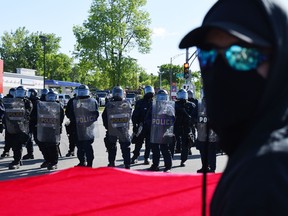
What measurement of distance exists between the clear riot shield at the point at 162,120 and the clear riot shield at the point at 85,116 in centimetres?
141

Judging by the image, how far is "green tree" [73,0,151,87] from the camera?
45688 mm

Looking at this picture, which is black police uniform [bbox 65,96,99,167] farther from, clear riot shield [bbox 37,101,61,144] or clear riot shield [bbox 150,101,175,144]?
clear riot shield [bbox 150,101,175,144]

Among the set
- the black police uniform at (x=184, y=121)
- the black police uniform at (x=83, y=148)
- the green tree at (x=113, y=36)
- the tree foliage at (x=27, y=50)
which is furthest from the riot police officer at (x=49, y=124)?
the tree foliage at (x=27, y=50)

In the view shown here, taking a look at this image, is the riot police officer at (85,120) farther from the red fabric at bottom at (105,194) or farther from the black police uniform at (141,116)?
the red fabric at bottom at (105,194)

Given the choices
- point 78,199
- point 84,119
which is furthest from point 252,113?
point 84,119

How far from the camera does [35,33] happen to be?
83125 mm

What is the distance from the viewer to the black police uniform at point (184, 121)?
10.6 metres

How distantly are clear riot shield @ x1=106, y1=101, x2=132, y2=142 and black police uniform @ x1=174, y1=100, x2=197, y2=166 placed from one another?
1.55 m

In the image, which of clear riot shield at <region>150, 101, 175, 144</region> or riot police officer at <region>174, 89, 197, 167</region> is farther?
riot police officer at <region>174, 89, 197, 167</region>

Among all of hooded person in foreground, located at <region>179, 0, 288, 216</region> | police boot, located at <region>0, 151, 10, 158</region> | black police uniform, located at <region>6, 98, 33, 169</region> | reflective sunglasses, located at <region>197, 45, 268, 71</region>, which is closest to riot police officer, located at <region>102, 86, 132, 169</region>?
black police uniform, located at <region>6, 98, 33, 169</region>

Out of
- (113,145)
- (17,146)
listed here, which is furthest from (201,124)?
(17,146)

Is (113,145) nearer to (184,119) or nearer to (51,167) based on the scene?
(51,167)

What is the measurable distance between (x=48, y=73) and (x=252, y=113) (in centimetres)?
7727

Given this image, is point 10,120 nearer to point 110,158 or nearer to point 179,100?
point 110,158
